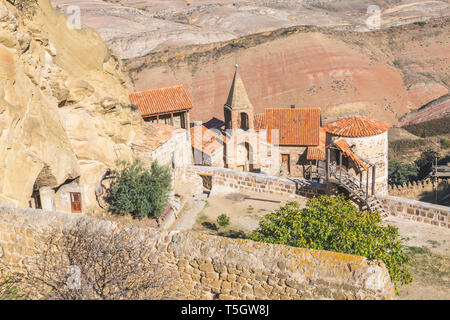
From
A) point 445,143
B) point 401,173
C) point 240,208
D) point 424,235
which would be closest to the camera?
point 424,235

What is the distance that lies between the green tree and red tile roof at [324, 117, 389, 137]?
1557cm

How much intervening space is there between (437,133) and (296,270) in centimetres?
4763

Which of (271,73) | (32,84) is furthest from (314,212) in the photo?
(271,73)

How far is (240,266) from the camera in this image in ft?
25.3

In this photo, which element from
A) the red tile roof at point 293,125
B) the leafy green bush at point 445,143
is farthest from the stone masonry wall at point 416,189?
the leafy green bush at point 445,143

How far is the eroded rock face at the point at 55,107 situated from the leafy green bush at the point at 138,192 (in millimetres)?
858

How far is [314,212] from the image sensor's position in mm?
12945

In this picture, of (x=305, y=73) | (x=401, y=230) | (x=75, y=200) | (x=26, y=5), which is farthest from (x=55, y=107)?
(x=305, y=73)

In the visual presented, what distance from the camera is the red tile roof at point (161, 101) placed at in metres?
30.1

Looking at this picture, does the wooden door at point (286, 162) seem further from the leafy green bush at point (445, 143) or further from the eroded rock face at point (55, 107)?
the leafy green bush at point (445, 143)

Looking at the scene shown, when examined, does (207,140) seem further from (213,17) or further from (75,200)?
(213,17)

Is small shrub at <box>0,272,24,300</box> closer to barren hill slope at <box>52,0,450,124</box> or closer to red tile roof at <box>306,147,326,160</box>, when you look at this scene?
red tile roof at <box>306,147,326,160</box>

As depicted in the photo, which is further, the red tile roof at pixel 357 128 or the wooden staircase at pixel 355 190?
the red tile roof at pixel 357 128

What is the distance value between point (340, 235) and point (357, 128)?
386 inches
